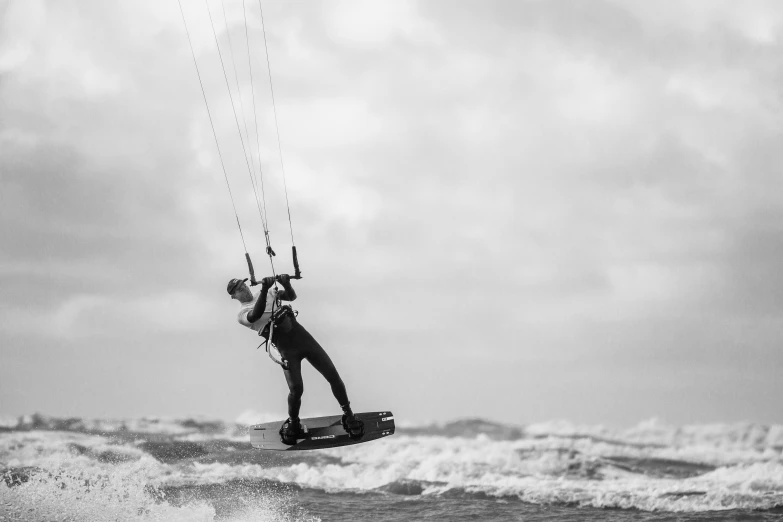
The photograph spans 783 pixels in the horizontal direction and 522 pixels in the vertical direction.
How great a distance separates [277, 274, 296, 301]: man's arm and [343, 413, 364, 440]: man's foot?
1816mm

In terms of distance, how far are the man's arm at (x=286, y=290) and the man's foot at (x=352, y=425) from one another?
71.5 inches

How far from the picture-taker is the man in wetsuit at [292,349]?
1095 centimetres

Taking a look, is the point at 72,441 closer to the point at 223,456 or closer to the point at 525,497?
the point at 223,456

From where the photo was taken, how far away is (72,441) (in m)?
29.0

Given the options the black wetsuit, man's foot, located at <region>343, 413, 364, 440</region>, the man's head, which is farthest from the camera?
man's foot, located at <region>343, 413, 364, 440</region>

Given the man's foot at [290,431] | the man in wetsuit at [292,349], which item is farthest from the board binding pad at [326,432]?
the man in wetsuit at [292,349]

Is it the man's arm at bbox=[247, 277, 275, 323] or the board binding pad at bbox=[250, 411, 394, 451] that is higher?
the man's arm at bbox=[247, 277, 275, 323]

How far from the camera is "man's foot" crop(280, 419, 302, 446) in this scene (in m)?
11.5

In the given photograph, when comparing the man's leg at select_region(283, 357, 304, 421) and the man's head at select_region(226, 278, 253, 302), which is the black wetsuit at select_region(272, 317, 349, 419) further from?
the man's head at select_region(226, 278, 253, 302)

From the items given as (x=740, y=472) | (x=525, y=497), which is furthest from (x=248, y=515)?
(x=740, y=472)

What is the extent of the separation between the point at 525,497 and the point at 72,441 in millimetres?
15177

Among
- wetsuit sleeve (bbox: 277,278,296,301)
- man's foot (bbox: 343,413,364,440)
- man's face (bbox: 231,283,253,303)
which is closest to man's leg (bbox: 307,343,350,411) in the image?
man's foot (bbox: 343,413,364,440)

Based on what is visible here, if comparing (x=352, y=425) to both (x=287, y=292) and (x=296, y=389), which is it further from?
(x=287, y=292)

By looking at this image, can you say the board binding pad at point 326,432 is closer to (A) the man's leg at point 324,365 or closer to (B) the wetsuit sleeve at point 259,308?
(A) the man's leg at point 324,365
